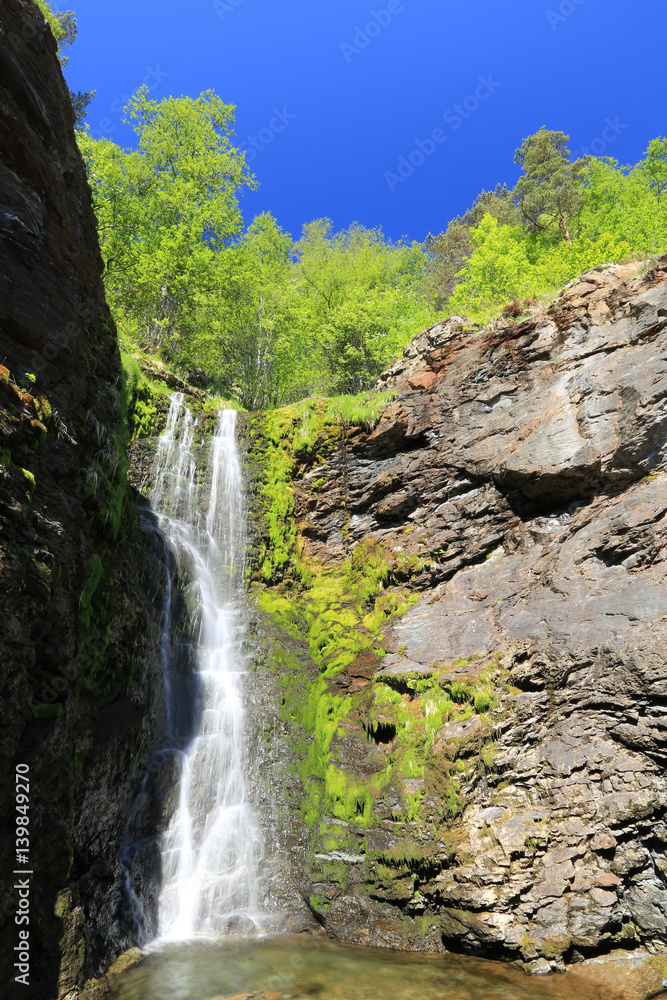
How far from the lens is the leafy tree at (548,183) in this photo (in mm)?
25578

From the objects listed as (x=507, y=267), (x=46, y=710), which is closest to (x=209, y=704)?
(x=46, y=710)

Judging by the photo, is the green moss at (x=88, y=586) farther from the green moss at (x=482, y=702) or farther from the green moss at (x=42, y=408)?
the green moss at (x=482, y=702)

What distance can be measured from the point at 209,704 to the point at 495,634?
18.8 feet

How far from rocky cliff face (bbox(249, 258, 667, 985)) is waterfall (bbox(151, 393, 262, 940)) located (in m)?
0.98

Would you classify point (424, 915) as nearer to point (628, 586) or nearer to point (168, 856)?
point (168, 856)

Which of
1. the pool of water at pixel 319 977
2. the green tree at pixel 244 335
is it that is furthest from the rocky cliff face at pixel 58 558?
the green tree at pixel 244 335

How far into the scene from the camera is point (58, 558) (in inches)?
231

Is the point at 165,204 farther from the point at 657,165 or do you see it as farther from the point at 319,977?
the point at 319,977

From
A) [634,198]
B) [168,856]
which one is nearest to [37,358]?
[168,856]

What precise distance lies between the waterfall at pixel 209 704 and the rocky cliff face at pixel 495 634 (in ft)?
3.21

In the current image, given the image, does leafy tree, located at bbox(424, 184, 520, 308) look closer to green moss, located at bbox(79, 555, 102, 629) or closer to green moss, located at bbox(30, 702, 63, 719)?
green moss, located at bbox(79, 555, 102, 629)

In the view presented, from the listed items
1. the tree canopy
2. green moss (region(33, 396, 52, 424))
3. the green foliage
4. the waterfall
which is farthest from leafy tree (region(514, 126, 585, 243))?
green moss (region(33, 396, 52, 424))

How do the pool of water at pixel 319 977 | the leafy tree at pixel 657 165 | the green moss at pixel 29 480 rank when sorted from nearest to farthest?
the green moss at pixel 29 480
the pool of water at pixel 319 977
the leafy tree at pixel 657 165

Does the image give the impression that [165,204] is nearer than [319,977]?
No
